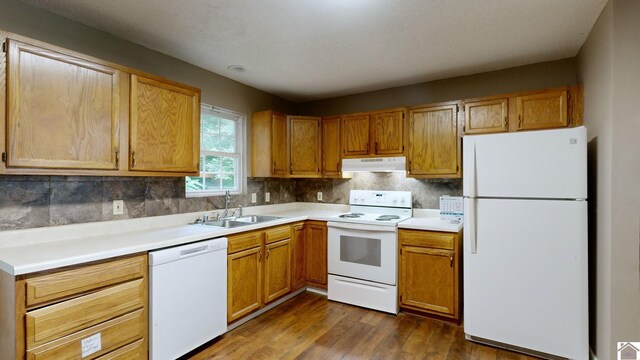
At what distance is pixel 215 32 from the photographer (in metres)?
2.36

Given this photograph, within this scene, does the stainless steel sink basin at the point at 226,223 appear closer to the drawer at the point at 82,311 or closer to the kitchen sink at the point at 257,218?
the kitchen sink at the point at 257,218

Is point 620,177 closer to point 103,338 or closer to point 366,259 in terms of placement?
point 366,259

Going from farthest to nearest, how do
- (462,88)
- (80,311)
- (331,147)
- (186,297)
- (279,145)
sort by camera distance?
1. (331,147)
2. (279,145)
3. (462,88)
4. (186,297)
5. (80,311)

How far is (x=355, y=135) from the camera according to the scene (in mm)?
3693

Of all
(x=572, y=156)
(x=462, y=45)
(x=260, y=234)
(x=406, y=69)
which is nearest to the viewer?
(x=572, y=156)

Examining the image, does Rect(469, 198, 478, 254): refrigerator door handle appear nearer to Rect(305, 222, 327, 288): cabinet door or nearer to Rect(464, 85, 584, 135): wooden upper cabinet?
Rect(464, 85, 584, 135): wooden upper cabinet

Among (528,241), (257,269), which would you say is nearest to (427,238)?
(528,241)

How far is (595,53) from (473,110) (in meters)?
0.95

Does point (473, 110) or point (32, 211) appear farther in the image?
point (473, 110)

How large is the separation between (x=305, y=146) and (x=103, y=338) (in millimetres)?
2724

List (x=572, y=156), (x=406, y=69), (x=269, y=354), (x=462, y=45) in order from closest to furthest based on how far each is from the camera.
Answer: (x=572, y=156)
(x=269, y=354)
(x=462, y=45)
(x=406, y=69)

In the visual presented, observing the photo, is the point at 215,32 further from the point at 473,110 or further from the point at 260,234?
the point at 473,110

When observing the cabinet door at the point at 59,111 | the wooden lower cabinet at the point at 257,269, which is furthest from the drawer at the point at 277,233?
the cabinet door at the point at 59,111

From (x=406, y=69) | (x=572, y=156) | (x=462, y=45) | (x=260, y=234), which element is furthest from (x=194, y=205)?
(x=572, y=156)
